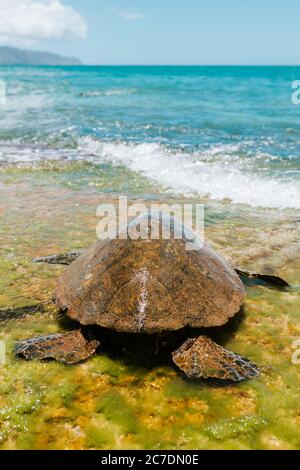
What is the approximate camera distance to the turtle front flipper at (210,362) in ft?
10.4

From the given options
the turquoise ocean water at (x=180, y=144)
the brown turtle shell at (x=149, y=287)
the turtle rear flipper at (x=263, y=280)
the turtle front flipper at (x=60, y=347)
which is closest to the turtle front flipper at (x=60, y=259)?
the brown turtle shell at (x=149, y=287)

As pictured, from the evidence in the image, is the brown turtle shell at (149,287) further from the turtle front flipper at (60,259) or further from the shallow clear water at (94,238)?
the turtle front flipper at (60,259)

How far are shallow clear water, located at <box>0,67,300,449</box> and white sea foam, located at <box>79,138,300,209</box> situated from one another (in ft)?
0.13

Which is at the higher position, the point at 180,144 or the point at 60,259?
the point at 180,144

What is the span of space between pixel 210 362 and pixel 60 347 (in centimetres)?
121

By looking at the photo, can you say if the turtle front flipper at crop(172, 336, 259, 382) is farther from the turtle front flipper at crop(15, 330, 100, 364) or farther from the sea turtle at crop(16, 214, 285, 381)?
the turtle front flipper at crop(15, 330, 100, 364)

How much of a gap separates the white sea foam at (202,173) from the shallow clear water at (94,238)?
0.13 ft

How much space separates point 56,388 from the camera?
3.20 m

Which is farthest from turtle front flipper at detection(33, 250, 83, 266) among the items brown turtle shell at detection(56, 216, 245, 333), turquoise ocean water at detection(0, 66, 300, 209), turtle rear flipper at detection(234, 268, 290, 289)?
turquoise ocean water at detection(0, 66, 300, 209)

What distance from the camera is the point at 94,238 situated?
602 cm

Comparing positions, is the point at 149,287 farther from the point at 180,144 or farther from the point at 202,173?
the point at 180,144

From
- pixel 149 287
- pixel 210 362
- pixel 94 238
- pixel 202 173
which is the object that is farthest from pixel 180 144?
pixel 210 362

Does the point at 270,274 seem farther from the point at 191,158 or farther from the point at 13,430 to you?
the point at 191,158

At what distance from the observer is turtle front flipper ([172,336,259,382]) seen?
318 centimetres
